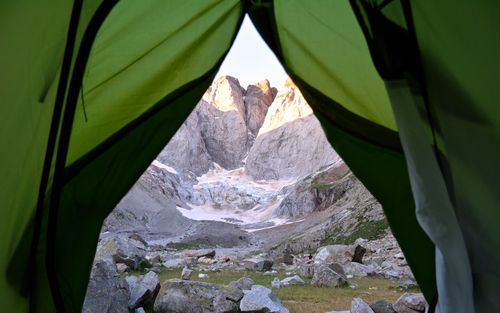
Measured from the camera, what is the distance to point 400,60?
2021 mm

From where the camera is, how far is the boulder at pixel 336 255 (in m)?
16.1

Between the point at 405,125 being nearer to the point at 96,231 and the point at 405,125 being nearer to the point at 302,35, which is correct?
the point at 302,35

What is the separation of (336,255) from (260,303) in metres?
10.1

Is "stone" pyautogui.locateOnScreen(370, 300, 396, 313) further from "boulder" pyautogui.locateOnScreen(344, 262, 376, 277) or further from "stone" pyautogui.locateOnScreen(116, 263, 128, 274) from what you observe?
"stone" pyautogui.locateOnScreen(116, 263, 128, 274)

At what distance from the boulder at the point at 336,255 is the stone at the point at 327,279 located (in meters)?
4.64

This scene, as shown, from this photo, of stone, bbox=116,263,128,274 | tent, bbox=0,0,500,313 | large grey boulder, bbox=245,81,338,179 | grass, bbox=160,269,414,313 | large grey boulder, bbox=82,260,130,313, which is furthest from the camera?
large grey boulder, bbox=245,81,338,179

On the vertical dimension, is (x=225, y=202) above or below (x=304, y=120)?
below

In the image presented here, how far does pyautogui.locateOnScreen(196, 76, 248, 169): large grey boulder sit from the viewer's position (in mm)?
104562

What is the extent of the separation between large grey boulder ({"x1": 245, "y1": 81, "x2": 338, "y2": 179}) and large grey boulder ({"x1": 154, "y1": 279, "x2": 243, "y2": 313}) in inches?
2889

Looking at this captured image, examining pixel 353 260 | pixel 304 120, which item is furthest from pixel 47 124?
pixel 304 120

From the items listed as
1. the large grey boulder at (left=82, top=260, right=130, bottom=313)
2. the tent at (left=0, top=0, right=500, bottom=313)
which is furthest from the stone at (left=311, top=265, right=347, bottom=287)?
the tent at (left=0, top=0, right=500, bottom=313)

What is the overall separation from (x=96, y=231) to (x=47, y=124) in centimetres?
86

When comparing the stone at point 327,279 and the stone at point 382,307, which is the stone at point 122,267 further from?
the stone at point 382,307

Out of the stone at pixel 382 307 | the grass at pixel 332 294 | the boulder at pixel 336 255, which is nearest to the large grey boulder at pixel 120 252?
the grass at pixel 332 294
